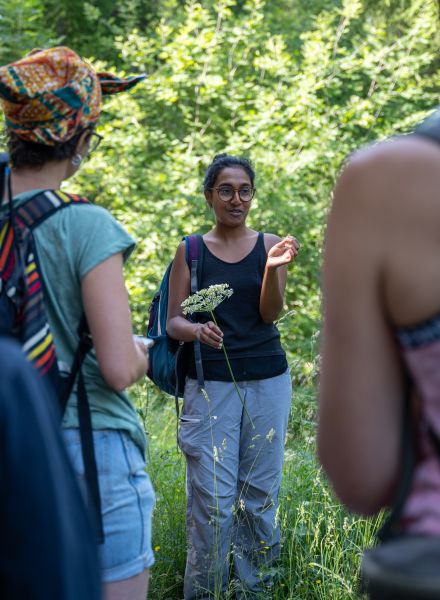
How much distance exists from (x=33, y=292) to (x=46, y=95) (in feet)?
1.73

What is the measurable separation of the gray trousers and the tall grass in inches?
4.8

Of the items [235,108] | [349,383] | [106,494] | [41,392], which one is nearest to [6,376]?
[41,392]

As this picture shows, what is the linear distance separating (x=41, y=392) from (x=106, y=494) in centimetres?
129

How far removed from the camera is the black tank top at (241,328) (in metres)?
4.65

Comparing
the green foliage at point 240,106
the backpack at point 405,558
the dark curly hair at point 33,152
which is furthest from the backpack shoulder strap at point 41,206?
the green foliage at point 240,106

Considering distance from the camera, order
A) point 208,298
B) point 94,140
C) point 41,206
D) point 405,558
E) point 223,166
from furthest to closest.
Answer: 1. point 223,166
2. point 208,298
3. point 94,140
4. point 41,206
5. point 405,558

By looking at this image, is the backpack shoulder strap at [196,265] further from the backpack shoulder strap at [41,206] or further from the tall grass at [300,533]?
the backpack shoulder strap at [41,206]

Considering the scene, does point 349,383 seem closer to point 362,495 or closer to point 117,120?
point 362,495

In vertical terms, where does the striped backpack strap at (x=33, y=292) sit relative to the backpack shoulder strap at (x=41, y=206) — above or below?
below

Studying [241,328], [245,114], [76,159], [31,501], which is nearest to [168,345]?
[241,328]

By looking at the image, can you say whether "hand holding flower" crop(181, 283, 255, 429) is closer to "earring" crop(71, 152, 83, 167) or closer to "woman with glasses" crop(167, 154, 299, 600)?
"woman with glasses" crop(167, 154, 299, 600)

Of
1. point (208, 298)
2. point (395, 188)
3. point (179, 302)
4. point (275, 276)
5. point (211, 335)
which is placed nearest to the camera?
point (395, 188)

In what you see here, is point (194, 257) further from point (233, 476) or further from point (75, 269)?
point (75, 269)

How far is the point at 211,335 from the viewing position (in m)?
4.40
